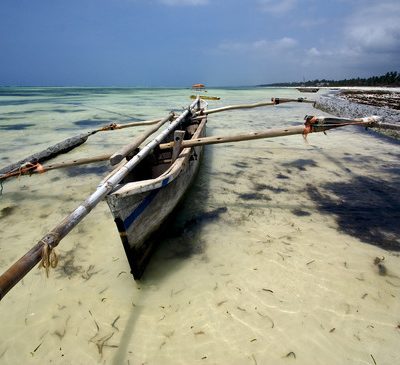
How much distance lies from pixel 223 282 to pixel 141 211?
1136 mm

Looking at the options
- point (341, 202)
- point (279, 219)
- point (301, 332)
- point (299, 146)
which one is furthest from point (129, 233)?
point (299, 146)

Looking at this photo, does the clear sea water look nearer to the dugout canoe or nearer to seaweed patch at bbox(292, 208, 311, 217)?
seaweed patch at bbox(292, 208, 311, 217)

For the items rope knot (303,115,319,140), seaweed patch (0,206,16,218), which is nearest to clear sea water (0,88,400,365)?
seaweed patch (0,206,16,218)

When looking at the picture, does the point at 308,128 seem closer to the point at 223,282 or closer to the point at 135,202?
the point at 223,282

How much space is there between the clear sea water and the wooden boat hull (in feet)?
0.96

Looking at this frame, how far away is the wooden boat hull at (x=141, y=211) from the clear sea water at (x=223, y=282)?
0.96ft

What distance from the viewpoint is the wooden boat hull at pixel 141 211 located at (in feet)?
7.72

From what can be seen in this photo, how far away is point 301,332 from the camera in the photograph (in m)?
2.26

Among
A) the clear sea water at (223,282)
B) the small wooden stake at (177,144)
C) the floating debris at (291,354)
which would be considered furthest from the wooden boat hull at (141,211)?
the floating debris at (291,354)

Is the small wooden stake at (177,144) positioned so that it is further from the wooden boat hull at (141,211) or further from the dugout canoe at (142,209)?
the wooden boat hull at (141,211)

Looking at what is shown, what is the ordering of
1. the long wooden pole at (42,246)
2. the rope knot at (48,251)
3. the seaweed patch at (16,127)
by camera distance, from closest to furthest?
the long wooden pole at (42,246), the rope knot at (48,251), the seaweed patch at (16,127)

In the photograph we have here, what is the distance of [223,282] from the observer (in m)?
2.80

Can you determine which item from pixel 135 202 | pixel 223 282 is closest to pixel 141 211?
pixel 135 202

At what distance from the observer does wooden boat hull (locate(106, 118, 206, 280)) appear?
2352 millimetres
